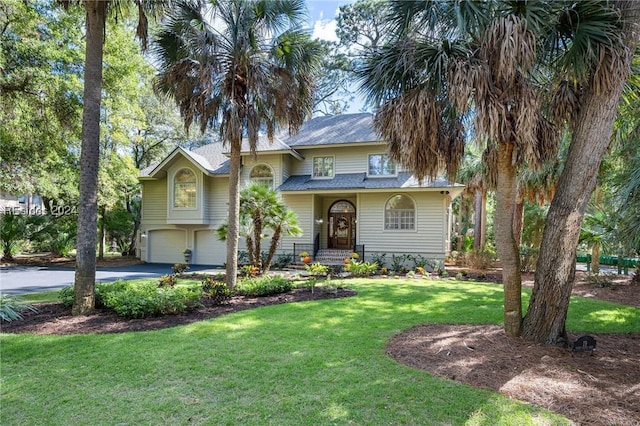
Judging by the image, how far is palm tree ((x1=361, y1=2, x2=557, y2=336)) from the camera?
5.18 metres

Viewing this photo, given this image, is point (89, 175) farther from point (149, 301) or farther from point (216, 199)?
point (216, 199)

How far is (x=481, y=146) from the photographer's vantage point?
566cm

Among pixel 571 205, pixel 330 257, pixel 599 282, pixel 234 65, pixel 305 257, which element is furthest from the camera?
pixel 330 257

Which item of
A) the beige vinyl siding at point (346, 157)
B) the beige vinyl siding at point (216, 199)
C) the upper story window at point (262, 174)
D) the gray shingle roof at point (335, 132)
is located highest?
the gray shingle roof at point (335, 132)

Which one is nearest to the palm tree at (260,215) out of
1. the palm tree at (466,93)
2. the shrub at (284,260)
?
the shrub at (284,260)

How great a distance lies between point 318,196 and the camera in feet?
63.3

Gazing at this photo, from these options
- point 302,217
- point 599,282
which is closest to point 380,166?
point 302,217

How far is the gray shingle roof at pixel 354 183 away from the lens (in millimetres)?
16812

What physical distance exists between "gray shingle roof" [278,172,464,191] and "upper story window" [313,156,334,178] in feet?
1.33

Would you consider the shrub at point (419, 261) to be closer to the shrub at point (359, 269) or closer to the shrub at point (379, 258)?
the shrub at point (379, 258)

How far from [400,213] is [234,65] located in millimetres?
11193

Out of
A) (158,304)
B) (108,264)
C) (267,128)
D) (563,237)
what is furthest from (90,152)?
(108,264)

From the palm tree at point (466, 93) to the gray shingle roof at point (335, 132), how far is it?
1162cm

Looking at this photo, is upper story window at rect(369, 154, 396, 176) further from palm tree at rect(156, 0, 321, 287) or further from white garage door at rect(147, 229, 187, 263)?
white garage door at rect(147, 229, 187, 263)
